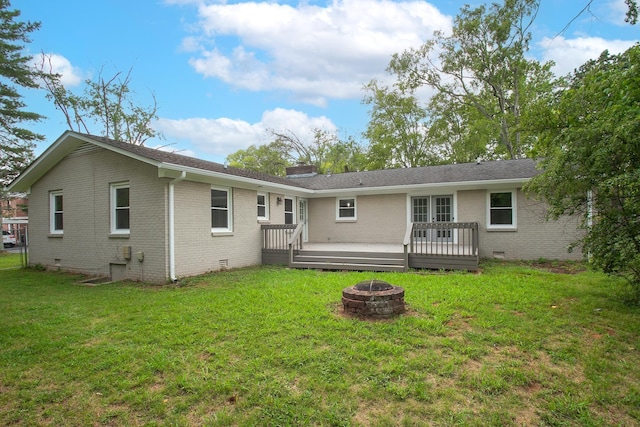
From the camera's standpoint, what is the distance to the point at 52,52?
22906mm

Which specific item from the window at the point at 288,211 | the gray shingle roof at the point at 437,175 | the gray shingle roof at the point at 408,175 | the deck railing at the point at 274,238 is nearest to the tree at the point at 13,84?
the gray shingle roof at the point at 408,175

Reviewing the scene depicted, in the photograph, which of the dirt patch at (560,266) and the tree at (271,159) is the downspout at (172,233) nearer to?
the dirt patch at (560,266)

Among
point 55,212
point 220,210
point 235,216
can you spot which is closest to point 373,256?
point 235,216

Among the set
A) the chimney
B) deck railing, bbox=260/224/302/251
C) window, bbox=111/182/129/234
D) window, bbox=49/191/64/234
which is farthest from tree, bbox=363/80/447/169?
window, bbox=49/191/64/234

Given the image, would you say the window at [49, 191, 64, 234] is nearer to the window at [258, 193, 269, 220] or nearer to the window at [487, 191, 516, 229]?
the window at [258, 193, 269, 220]

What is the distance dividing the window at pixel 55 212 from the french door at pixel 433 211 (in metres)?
12.2

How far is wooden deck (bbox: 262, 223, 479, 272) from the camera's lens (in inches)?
365

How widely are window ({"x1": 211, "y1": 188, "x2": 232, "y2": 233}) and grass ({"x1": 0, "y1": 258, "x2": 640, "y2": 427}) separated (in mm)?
3922

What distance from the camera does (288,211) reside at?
1343 cm

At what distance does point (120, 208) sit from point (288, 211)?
5.90m

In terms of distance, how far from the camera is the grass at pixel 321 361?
2703mm

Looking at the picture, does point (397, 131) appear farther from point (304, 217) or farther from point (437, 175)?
point (304, 217)

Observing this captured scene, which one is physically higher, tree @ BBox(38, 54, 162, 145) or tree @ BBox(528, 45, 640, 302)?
tree @ BBox(38, 54, 162, 145)

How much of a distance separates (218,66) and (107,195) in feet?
34.2
